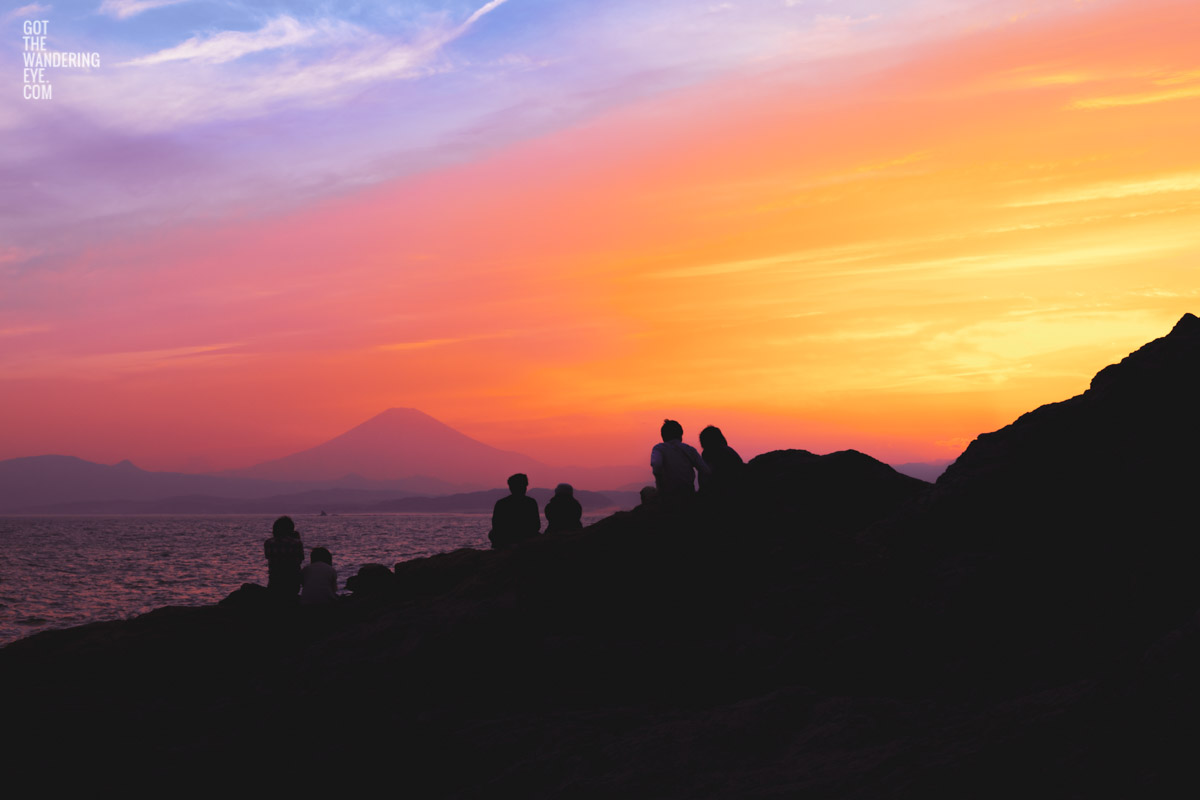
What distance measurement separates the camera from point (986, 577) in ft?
31.3

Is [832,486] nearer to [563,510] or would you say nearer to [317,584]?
[563,510]

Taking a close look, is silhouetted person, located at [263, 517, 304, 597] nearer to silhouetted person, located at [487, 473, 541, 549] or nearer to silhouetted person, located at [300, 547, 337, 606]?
silhouetted person, located at [300, 547, 337, 606]

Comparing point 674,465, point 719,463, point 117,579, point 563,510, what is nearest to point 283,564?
point 563,510

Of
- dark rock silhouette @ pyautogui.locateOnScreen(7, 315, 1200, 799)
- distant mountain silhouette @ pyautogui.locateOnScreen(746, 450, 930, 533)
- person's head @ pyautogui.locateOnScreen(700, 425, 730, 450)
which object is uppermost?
person's head @ pyautogui.locateOnScreen(700, 425, 730, 450)

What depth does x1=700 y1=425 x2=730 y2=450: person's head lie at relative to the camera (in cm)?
1349

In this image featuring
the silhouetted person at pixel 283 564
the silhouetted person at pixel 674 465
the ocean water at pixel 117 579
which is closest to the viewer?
the silhouetted person at pixel 674 465

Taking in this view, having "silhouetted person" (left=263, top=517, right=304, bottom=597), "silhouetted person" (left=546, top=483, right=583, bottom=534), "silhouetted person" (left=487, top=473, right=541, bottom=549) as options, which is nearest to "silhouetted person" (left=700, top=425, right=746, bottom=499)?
"silhouetted person" (left=546, top=483, right=583, bottom=534)

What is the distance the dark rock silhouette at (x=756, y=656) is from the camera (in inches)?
246

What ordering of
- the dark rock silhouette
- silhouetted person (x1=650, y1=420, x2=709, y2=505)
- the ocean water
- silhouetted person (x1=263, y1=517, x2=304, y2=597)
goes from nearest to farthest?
the dark rock silhouette → silhouetted person (x1=650, y1=420, x2=709, y2=505) → silhouetted person (x1=263, y1=517, x2=304, y2=597) → the ocean water

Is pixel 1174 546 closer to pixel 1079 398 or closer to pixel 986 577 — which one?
pixel 986 577

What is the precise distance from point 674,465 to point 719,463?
3.12 ft

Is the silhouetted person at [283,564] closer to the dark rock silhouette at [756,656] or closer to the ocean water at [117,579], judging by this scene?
the dark rock silhouette at [756,656]

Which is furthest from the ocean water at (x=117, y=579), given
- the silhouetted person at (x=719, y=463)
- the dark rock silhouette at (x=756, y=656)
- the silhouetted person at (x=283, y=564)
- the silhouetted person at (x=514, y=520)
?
the silhouetted person at (x=719, y=463)

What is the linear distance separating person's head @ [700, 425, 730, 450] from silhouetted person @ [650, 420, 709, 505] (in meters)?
0.50
